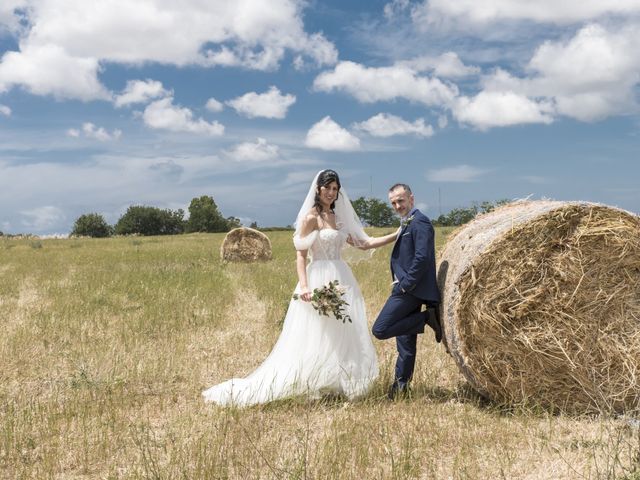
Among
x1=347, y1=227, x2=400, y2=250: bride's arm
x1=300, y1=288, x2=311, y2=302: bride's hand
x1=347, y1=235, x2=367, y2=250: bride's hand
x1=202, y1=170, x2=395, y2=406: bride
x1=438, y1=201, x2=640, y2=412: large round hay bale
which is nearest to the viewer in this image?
x1=438, y1=201, x2=640, y2=412: large round hay bale

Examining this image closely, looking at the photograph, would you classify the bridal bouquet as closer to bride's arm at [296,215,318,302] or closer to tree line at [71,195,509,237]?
bride's arm at [296,215,318,302]

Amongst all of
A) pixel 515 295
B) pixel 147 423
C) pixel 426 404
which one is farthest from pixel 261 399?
pixel 515 295

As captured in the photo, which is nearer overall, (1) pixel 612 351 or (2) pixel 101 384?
(1) pixel 612 351

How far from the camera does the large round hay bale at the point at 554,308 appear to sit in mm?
6309

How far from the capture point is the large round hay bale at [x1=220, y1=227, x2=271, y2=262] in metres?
24.3

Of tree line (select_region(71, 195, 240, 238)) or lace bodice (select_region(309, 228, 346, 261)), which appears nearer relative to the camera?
lace bodice (select_region(309, 228, 346, 261))

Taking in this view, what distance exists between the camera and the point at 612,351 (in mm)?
6441

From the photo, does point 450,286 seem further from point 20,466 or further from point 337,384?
point 20,466

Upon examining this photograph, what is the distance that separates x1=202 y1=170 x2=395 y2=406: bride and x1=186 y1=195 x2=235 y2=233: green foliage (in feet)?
310

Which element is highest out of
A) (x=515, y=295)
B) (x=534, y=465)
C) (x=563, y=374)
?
(x=515, y=295)

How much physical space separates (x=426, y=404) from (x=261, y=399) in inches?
67.6

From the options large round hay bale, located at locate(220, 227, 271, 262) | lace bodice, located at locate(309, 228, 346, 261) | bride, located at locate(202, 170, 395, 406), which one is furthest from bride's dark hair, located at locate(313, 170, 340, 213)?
large round hay bale, located at locate(220, 227, 271, 262)

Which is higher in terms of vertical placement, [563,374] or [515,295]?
[515,295]

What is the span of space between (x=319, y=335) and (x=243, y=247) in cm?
1746
